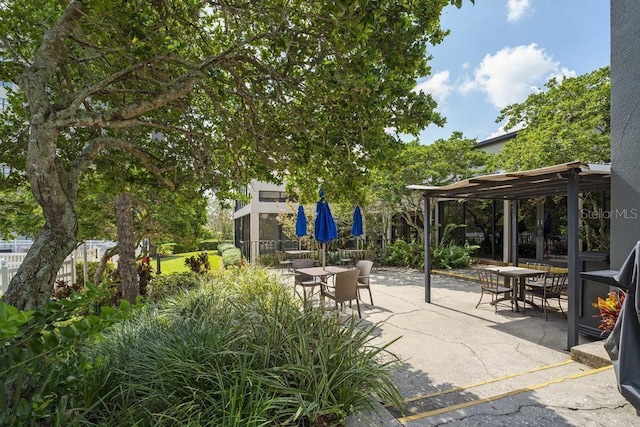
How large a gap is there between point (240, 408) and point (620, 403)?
11.3 ft

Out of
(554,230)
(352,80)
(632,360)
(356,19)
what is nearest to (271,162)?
(352,80)

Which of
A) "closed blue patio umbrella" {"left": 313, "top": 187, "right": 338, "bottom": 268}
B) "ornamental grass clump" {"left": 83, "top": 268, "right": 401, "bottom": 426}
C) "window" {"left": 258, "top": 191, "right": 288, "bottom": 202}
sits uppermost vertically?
"window" {"left": 258, "top": 191, "right": 288, "bottom": 202}

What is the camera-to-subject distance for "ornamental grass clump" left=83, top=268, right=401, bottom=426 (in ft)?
7.30

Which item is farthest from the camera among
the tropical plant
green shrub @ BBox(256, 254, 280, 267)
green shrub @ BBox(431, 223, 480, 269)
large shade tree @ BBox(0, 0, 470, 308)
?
green shrub @ BBox(256, 254, 280, 267)

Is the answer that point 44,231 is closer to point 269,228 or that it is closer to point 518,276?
point 518,276

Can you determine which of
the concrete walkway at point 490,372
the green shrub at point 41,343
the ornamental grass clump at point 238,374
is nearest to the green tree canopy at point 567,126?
the concrete walkway at point 490,372

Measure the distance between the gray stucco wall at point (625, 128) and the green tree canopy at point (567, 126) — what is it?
3.79 metres

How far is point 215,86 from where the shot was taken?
4.22 metres

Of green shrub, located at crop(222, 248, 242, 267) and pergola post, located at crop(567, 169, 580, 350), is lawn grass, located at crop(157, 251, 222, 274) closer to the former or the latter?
green shrub, located at crop(222, 248, 242, 267)

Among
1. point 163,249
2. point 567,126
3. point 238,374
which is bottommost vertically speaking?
point 163,249

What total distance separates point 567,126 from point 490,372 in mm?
7980

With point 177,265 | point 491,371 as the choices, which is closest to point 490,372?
point 491,371

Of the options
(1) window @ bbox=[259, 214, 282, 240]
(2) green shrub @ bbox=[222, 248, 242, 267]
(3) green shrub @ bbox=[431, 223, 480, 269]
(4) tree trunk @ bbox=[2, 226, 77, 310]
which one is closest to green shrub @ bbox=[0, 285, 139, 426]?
(4) tree trunk @ bbox=[2, 226, 77, 310]

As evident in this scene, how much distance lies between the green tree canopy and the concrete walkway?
4215 millimetres
